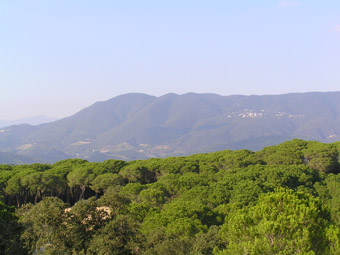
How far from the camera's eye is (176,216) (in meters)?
25.9

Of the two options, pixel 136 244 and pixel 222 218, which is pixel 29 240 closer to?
pixel 136 244

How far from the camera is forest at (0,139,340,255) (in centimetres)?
1523

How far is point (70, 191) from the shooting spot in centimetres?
5262

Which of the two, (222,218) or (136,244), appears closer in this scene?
(136,244)

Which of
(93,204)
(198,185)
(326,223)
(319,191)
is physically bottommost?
(319,191)

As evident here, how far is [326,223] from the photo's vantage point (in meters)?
16.3

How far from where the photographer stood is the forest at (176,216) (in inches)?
599

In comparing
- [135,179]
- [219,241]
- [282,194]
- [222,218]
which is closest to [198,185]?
[222,218]

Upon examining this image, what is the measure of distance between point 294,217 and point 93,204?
11.6 meters

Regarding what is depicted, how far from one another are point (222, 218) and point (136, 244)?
13311 millimetres

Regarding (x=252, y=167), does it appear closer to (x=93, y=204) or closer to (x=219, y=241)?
(x=219, y=241)

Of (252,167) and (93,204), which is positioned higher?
(93,204)

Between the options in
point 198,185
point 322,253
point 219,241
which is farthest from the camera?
point 198,185

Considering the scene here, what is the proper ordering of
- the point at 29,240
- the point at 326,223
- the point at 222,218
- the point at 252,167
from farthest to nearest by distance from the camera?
the point at 252,167 < the point at 222,218 < the point at 29,240 < the point at 326,223
